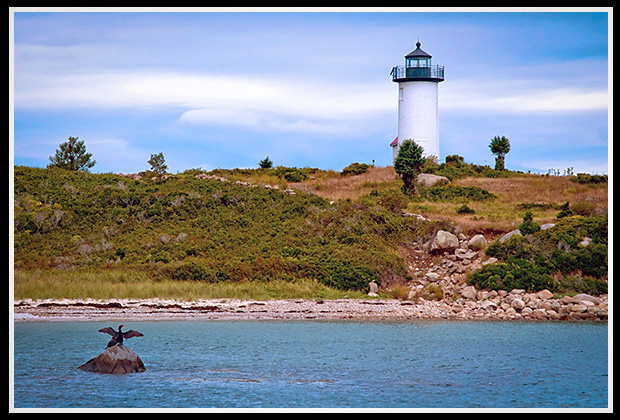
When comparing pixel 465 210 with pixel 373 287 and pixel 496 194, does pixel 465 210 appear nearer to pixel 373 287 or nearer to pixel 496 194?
pixel 496 194

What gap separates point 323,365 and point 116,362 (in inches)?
143

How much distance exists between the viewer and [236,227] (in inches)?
1111

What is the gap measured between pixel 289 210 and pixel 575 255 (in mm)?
11382

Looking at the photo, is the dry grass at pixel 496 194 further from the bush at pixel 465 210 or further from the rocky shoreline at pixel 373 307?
the rocky shoreline at pixel 373 307

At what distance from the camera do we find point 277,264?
78.5 ft

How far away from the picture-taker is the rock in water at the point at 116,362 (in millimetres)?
12984

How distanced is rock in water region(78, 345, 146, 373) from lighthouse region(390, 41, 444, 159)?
28628mm

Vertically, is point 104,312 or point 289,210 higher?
point 289,210

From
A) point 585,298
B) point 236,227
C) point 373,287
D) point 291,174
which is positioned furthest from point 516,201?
point 585,298

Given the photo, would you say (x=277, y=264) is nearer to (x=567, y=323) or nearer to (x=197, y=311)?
(x=197, y=311)

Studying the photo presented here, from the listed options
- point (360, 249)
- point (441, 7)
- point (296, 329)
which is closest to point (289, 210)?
point (360, 249)

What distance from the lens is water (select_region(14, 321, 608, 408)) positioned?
37.6 ft

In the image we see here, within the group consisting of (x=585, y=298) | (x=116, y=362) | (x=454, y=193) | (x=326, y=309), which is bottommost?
(x=116, y=362)

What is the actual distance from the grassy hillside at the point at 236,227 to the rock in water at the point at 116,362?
8.31 m
